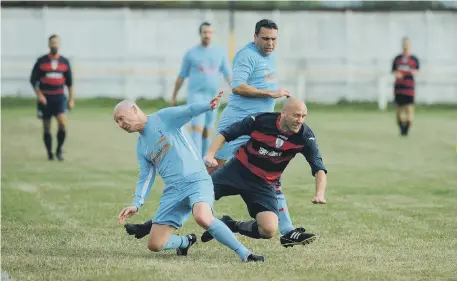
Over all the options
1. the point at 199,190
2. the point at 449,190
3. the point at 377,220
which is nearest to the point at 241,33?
the point at 449,190

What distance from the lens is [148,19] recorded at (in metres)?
42.4

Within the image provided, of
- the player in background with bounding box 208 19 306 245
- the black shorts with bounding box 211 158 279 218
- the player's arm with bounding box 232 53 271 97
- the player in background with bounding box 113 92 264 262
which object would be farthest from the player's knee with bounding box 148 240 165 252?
the player's arm with bounding box 232 53 271 97

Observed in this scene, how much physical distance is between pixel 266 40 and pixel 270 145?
2059 mm

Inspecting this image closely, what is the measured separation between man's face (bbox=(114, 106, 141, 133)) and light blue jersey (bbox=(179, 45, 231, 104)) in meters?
9.31

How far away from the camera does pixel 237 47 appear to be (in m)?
42.1

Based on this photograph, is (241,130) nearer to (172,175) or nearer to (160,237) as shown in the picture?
(172,175)

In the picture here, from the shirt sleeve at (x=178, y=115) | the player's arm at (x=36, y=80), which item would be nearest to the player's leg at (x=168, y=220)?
the shirt sleeve at (x=178, y=115)

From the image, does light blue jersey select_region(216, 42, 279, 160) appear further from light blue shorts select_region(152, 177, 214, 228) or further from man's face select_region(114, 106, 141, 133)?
man's face select_region(114, 106, 141, 133)

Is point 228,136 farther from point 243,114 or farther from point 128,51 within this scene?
point 128,51

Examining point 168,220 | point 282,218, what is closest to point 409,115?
point 282,218

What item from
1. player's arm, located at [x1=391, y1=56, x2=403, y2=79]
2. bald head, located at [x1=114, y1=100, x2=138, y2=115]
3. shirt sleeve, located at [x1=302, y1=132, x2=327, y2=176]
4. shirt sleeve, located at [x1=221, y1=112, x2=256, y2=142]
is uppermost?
bald head, located at [x1=114, y1=100, x2=138, y2=115]

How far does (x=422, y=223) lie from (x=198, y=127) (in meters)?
6.86

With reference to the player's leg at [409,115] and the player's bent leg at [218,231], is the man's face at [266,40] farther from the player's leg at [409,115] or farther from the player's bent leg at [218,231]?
the player's leg at [409,115]

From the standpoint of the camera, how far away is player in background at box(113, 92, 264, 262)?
391 inches
